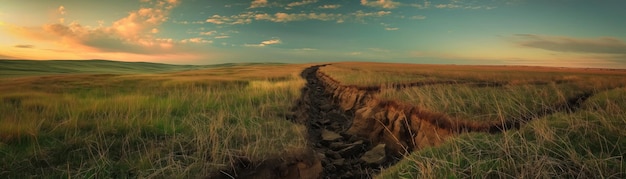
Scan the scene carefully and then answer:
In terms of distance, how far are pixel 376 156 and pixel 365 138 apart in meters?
2.02

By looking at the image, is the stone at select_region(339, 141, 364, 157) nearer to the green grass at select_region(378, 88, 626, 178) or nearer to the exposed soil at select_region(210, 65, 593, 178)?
the exposed soil at select_region(210, 65, 593, 178)

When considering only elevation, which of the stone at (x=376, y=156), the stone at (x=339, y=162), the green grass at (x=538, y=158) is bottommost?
the stone at (x=339, y=162)

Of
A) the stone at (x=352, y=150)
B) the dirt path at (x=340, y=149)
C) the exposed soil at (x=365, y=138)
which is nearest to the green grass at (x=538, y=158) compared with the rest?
the exposed soil at (x=365, y=138)

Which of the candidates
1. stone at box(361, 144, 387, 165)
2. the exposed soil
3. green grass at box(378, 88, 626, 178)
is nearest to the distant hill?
the exposed soil

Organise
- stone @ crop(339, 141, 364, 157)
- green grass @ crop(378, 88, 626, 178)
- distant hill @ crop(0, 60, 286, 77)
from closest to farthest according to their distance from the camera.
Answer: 1. green grass @ crop(378, 88, 626, 178)
2. stone @ crop(339, 141, 364, 157)
3. distant hill @ crop(0, 60, 286, 77)

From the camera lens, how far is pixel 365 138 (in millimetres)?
9289

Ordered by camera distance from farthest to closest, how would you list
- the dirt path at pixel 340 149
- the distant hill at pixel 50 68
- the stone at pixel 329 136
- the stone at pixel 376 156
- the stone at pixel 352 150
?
the distant hill at pixel 50 68
the stone at pixel 329 136
the stone at pixel 352 150
the stone at pixel 376 156
the dirt path at pixel 340 149

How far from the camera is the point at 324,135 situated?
364 inches

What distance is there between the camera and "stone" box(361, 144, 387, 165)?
702 cm

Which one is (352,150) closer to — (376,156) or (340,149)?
(340,149)

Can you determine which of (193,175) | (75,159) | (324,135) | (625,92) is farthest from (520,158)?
(625,92)

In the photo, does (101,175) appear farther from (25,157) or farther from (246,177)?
(246,177)

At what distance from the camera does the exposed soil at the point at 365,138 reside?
20.1 ft

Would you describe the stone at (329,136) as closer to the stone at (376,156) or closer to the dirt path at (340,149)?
the dirt path at (340,149)
